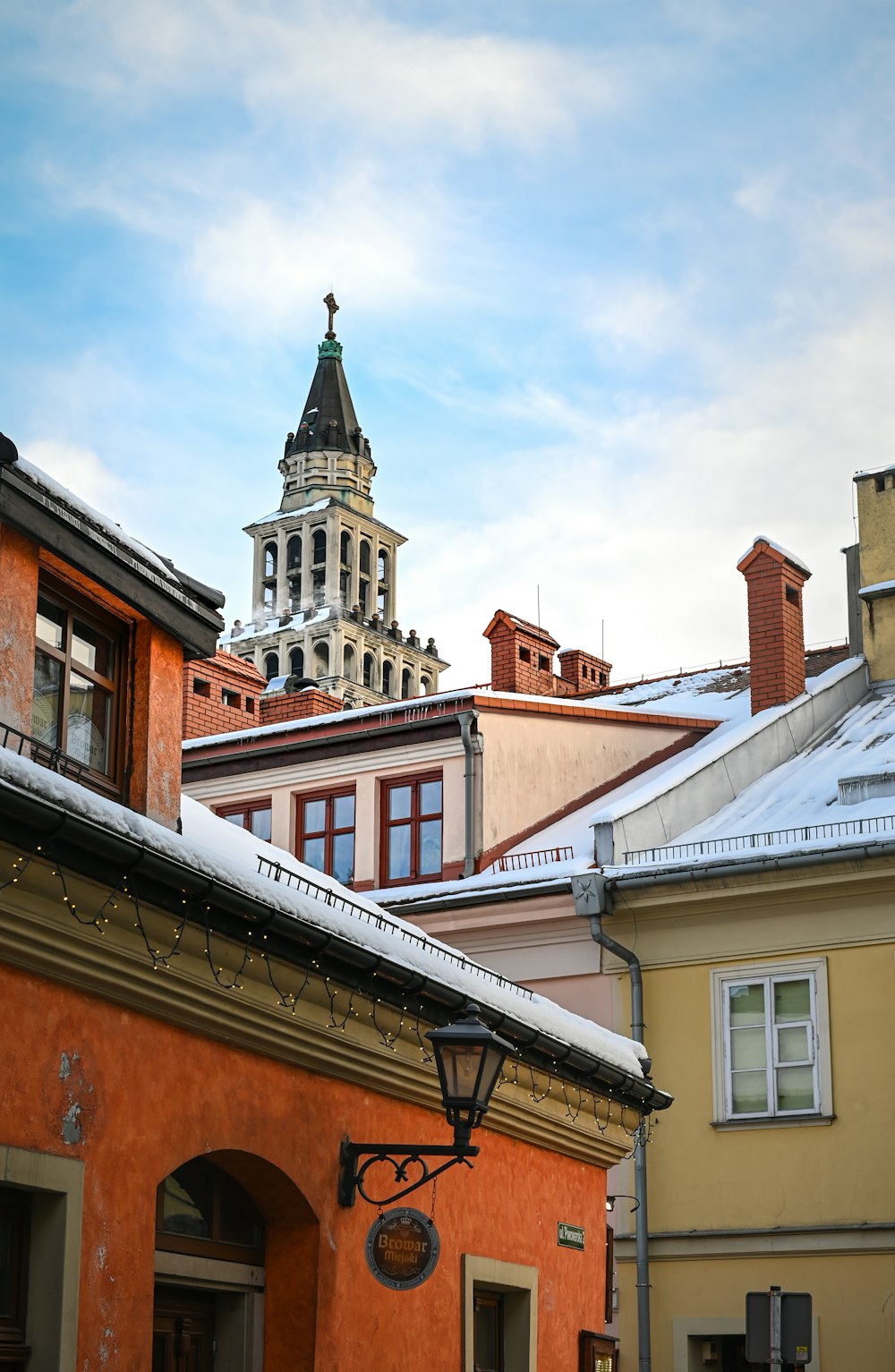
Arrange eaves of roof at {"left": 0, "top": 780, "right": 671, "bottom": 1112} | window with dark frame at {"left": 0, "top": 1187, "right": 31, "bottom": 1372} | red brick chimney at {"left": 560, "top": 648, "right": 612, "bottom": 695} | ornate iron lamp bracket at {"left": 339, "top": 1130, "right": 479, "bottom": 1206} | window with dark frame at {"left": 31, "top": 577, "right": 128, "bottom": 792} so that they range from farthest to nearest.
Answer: red brick chimney at {"left": 560, "top": 648, "right": 612, "bottom": 695} → ornate iron lamp bracket at {"left": 339, "top": 1130, "right": 479, "bottom": 1206} → window with dark frame at {"left": 31, "top": 577, "right": 128, "bottom": 792} → window with dark frame at {"left": 0, "top": 1187, "right": 31, "bottom": 1372} → eaves of roof at {"left": 0, "top": 780, "right": 671, "bottom": 1112}

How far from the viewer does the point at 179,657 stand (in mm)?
10297

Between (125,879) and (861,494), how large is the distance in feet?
70.0

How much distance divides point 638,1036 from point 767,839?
8.21ft

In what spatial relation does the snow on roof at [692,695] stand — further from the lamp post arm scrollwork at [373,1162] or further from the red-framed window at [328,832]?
the lamp post arm scrollwork at [373,1162]

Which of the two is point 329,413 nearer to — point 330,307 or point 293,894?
point 330,307

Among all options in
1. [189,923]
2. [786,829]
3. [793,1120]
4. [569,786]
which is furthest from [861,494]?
[189,923]

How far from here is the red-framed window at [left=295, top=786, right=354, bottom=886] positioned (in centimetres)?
2312

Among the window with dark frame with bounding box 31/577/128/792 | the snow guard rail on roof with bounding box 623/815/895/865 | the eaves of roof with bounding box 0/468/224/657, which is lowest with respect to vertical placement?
the window with dark frame with bounding box 31/577/128/792

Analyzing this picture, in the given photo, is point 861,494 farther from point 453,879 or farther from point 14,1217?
point 14,1217

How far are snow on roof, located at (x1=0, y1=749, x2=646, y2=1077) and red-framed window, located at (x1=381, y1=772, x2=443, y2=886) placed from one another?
9.40 m

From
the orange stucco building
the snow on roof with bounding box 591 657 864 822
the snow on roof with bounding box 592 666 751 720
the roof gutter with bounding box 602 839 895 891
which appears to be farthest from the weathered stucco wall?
the snow on roof with bounding box 592 666 751 720

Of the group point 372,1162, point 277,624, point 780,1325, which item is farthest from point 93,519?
point 277,624

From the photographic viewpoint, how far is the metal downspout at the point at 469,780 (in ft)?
73.5

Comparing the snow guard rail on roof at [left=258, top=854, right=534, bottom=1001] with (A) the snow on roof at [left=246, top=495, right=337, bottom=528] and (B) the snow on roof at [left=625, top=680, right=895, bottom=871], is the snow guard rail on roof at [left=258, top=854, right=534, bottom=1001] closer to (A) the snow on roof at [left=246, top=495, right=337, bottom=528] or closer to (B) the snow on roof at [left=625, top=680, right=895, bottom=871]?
(B) the snow on roof at [left=625, top=680, right=895, bottom=871]
